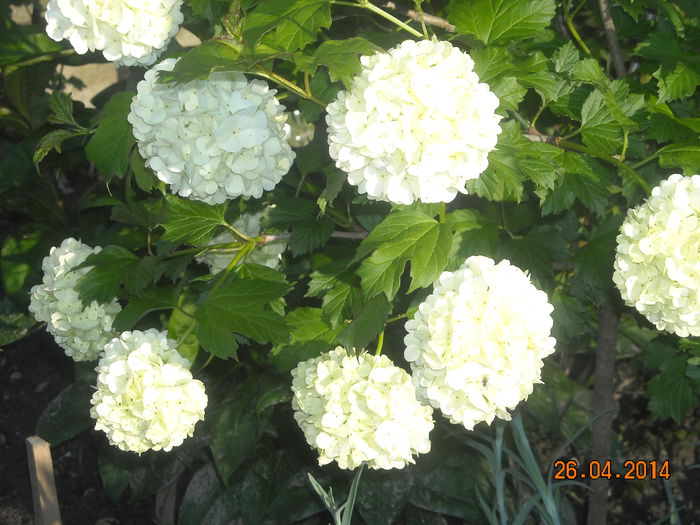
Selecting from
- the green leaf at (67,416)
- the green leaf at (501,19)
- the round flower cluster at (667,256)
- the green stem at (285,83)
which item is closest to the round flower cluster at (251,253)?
the green stem at (285,83)

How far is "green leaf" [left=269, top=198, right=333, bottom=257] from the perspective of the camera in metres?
2.17

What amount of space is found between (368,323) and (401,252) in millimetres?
186

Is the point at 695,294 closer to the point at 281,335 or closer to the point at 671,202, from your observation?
the point at 671,202

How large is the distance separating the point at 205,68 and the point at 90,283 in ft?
2.60

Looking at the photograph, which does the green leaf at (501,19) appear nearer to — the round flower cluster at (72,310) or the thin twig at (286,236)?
the thin twig at (286,236)

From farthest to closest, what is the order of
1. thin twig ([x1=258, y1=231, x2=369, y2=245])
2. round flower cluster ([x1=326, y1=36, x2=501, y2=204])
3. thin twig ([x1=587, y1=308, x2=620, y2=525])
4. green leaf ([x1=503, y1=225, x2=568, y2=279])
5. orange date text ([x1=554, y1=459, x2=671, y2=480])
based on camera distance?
1. orange date text ([x1=554, y1=459, x2=671, y2=480])
2. thin twig ([x1=587, y1=308, x2=620, y2=525])
3. thin twig ([x1=258, y1=231, x2=369, y2=245])
4. green leaf ([x1=503, y1=225, x2=568, y2=279])
5. round flower cluster ([x1=326, y1=36, x2=501, y2=204])

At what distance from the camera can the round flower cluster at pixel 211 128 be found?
1.83m

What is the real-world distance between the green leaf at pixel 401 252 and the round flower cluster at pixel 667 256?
387mm

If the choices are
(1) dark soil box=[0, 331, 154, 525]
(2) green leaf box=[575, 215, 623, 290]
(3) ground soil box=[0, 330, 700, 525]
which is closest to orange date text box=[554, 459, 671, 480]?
(3) ground soil box=[0, 330, 700, 525]

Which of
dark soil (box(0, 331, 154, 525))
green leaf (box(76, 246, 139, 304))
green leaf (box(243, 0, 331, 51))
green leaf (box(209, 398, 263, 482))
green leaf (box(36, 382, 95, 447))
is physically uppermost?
green leaf (box(243, 0, 331, 51))

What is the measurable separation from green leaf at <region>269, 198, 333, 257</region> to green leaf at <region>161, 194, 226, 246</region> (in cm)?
16

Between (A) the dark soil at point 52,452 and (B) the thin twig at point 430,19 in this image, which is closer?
(B) the thin twig at point 430,19

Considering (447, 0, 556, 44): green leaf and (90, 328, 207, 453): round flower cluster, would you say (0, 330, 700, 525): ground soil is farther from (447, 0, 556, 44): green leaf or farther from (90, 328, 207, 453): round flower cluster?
(447, 0, 556, 44): green leaf

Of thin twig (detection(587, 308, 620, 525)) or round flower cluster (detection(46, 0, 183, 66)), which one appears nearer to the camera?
round flower cluster (detection(46, 0, 183, 66))
